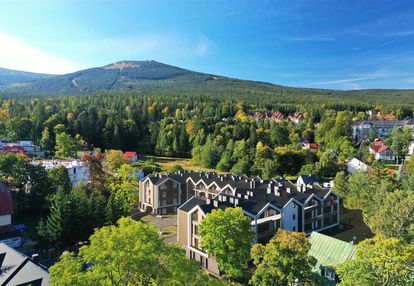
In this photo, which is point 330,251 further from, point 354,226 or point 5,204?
point 5,204


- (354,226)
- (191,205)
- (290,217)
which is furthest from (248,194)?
(354,226)

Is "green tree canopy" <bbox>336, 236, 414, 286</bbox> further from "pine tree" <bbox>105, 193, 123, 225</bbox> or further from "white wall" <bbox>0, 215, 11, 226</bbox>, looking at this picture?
"white wall" <bbox>0, 215, 11, 226</bbox>

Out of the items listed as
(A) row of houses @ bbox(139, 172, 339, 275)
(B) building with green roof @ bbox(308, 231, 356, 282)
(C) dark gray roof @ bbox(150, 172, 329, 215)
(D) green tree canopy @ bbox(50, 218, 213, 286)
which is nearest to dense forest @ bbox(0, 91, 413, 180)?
(C) dark gray roof @ bbox(150, 172, 329, 215)

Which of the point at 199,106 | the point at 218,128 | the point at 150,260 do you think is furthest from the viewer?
the point at 199,106

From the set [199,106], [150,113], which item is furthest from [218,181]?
[199,106]

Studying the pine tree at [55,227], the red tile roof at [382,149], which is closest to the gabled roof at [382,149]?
the red tile roof at [382,149]

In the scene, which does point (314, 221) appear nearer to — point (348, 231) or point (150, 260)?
point (348, 231)
